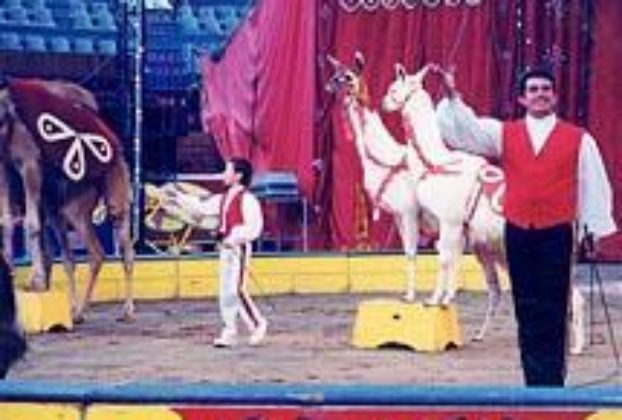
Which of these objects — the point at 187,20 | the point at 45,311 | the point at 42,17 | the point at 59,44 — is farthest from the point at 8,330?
the point at 187,20

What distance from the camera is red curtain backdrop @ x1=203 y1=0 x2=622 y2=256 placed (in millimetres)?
21141

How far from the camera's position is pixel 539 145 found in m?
7.81

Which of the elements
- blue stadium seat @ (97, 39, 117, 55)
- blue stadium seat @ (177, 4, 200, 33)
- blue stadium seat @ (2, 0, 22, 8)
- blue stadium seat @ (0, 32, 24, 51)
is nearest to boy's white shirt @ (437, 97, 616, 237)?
blue stadium seat @ (0, 32, 24, 51)

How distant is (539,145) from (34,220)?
672 centimetres

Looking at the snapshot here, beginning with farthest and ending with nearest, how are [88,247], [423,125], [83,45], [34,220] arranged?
[83,45]
[88,247]
[34,220]
[423,125]

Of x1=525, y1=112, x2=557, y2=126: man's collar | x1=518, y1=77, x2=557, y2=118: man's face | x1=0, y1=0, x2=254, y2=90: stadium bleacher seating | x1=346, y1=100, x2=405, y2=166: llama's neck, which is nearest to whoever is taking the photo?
x1=518, y1=77, x2=557, y2=118: man's face

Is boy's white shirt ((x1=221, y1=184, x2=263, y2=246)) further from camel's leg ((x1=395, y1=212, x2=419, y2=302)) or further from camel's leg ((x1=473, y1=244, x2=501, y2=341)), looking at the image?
camel's leg ((x1=473, y1=244, x2=501, y2=341))

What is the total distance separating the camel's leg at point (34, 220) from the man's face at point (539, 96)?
6.52 metres

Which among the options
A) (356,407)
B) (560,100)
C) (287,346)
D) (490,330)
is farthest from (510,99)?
(356,407)

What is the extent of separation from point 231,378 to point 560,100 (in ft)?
37.4

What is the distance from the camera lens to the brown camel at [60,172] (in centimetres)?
1342

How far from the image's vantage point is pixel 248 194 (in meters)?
11.8

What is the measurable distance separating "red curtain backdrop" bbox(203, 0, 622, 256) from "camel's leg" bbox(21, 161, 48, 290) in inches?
308

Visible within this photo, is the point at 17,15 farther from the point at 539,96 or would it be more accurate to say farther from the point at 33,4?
the point at 539,96
